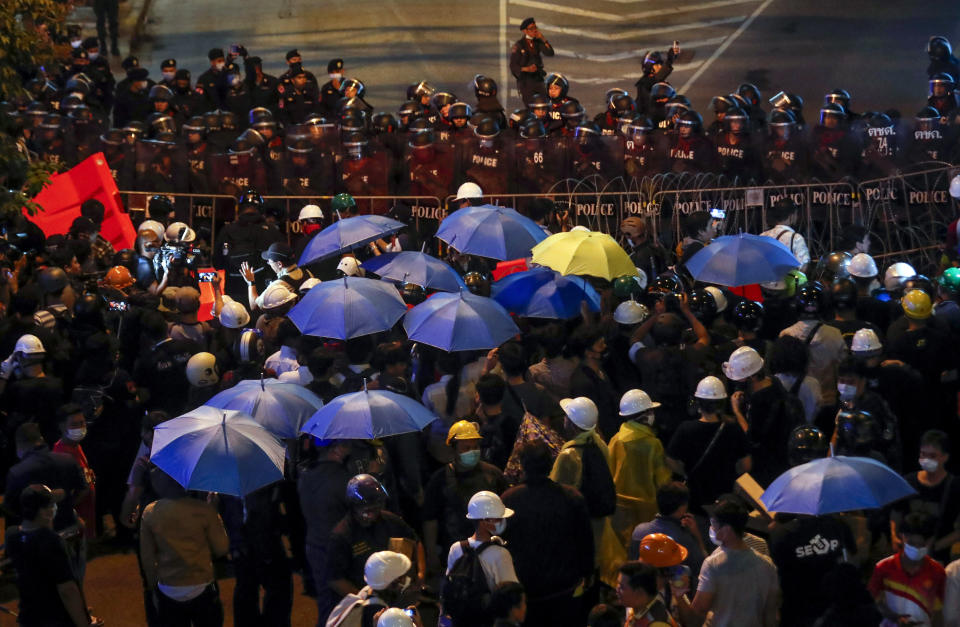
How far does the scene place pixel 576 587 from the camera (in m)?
8.78

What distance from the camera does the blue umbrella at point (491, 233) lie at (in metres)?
13.5

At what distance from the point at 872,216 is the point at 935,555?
31.7 feet

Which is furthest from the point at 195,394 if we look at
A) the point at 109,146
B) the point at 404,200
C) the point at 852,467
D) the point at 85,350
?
the point at 109,146

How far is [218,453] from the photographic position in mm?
9133

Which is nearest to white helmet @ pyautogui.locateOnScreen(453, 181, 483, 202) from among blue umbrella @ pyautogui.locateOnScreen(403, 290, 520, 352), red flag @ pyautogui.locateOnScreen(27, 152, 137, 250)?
Answer: red flag @ pyautogui.locateOnScreen(27, 152, 137, 250)

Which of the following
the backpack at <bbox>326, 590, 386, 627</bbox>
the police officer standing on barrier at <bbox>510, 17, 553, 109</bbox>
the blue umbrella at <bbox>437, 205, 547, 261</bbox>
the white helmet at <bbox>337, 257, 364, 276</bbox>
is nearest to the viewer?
the backpack at <bbox>326, 590, 386, 627</bbox>

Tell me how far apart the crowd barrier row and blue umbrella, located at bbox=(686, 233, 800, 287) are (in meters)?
4.52

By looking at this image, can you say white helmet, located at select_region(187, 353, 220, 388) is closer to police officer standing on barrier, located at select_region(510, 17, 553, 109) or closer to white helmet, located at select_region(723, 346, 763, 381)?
white helmet, located at select_region(723, 346, 763, 381)

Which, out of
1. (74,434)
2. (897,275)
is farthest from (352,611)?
(897,275)

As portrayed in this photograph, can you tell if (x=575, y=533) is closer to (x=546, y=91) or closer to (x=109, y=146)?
(x=109, y=146)

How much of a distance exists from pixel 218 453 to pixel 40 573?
122 centimetres

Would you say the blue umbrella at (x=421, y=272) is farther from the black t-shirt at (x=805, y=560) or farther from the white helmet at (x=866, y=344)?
the black t-shirt at (x=805, y=560)

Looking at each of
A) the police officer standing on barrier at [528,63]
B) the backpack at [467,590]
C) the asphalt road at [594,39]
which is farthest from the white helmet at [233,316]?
the asphalt road at [594,39]

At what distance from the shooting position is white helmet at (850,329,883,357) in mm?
11070
